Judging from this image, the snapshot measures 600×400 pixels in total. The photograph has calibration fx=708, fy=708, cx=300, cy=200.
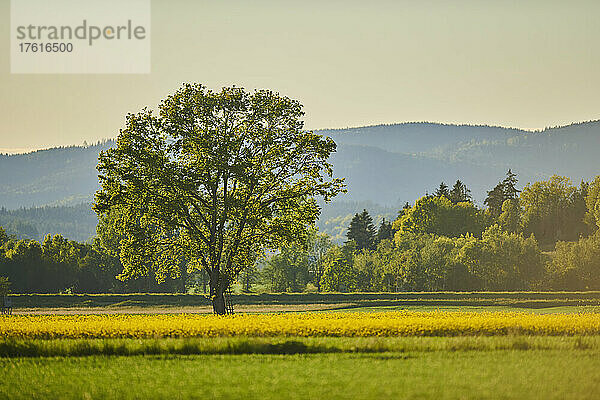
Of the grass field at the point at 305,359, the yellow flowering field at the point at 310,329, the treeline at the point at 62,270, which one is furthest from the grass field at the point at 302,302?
the yellow flowering field at the point at 310,329

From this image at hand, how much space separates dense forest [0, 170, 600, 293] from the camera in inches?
3917

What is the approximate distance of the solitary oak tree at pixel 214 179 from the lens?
46406 millimetres

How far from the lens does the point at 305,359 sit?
84.3 feet

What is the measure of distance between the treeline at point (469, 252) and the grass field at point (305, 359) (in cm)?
6627

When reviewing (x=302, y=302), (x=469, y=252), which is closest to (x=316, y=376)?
(x=302, y=302)

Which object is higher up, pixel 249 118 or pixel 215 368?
pixel 249 118

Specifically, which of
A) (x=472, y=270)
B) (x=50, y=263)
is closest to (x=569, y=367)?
(x=472, y=270)

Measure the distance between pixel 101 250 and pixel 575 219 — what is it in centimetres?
8840

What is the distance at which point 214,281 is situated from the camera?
48.6 m

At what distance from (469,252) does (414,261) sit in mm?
8099

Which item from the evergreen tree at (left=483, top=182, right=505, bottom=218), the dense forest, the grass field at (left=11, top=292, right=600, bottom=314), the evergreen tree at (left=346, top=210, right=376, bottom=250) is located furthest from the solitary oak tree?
the evergreen tree at (left=483, top=182, right=505, bottom=218)

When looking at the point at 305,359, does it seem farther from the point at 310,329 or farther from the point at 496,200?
the point at 496,200

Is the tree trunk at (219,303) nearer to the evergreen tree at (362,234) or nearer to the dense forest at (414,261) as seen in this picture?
the dense forest at (414,261)

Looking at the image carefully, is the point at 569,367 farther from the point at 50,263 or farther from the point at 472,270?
the point at 50,263
